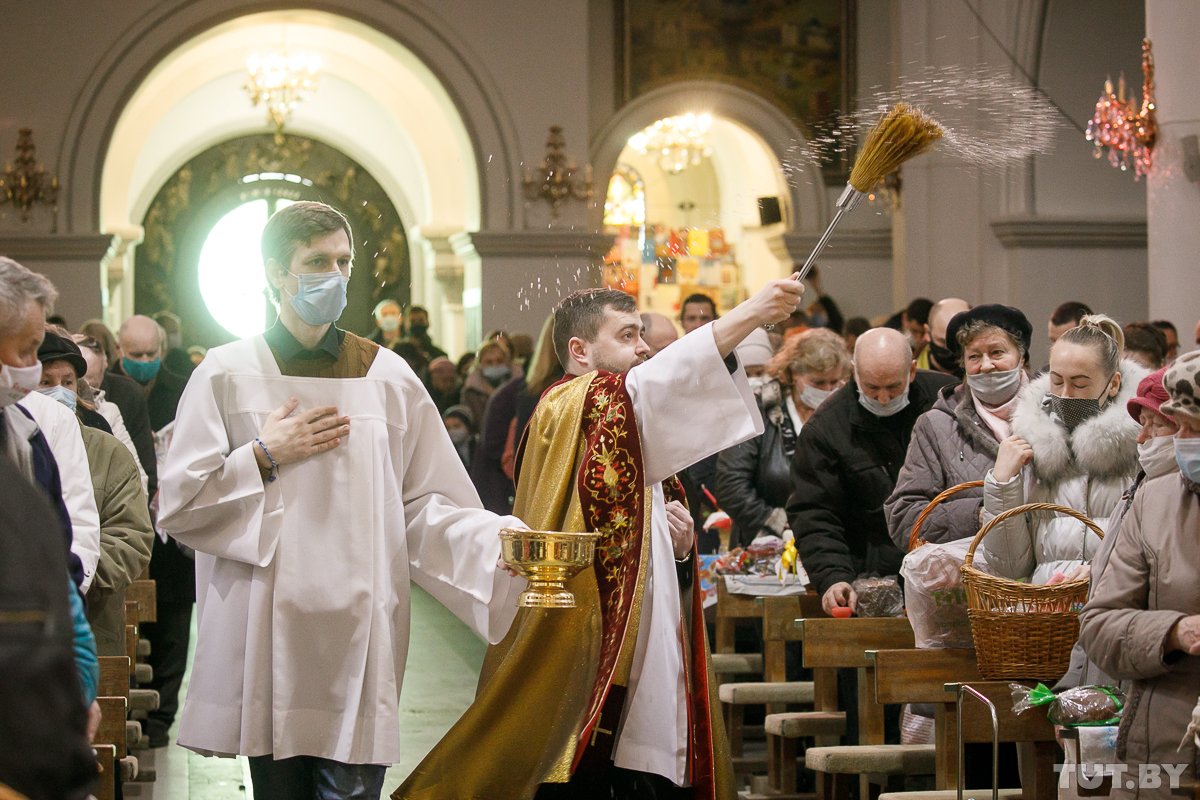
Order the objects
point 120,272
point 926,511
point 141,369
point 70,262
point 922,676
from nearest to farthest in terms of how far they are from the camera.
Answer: point 922,676 < point 926,511 < point 141,369 < point 70,262 < point 120,272

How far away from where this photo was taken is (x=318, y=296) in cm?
398

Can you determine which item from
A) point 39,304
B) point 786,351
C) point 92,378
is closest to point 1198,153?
point 786,351

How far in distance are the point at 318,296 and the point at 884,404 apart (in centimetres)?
273

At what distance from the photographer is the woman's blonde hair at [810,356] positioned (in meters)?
A: 7.45

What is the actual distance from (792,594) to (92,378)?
122 inches

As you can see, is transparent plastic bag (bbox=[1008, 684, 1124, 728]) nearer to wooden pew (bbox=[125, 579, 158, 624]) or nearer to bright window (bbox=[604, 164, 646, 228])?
wooden pew (bbox=[125, 579, 158, 624])

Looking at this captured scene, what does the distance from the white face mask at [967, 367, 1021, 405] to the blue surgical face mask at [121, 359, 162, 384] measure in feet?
17.4

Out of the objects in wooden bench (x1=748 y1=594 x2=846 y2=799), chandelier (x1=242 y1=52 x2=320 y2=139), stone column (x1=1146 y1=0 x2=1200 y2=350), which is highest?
chandelier (x1=242 y1=52 x2=320 y2=139)

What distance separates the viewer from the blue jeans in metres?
3.91

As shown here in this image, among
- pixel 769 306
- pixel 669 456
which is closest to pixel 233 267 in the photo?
pixel 669 456

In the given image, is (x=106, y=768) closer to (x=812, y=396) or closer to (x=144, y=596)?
(x=144, y=596)

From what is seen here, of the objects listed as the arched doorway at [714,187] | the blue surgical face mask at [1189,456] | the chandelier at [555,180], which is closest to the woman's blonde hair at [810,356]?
the blue surgical face mask at [1189,456]

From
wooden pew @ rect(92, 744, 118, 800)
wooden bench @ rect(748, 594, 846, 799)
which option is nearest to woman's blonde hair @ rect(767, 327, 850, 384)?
wooden bench @ rect(748, 594, 846, 799)

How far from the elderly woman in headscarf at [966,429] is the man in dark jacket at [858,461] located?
0.43 metres
